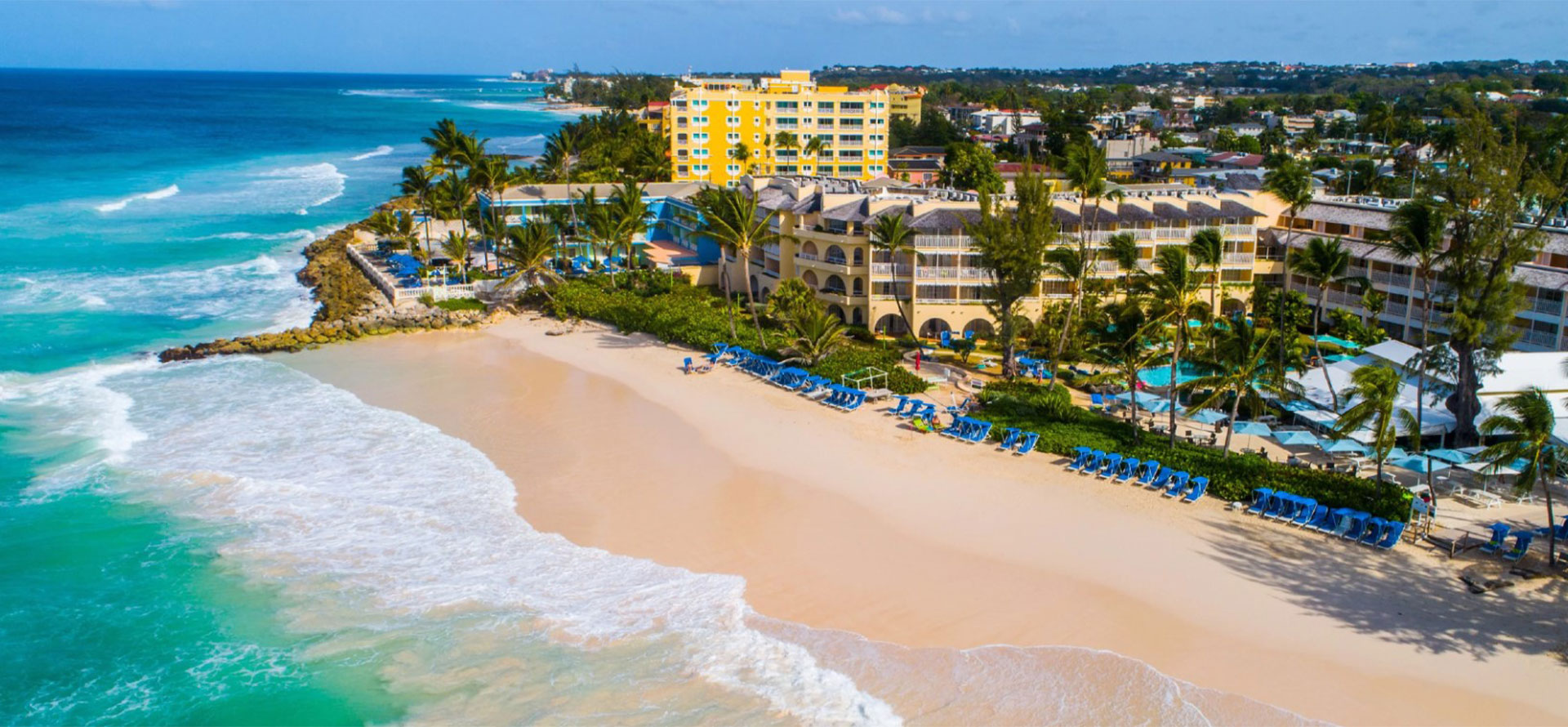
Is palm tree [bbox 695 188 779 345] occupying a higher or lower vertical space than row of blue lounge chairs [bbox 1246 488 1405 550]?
higher

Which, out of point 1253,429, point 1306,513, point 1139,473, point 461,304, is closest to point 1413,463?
point 1306,513

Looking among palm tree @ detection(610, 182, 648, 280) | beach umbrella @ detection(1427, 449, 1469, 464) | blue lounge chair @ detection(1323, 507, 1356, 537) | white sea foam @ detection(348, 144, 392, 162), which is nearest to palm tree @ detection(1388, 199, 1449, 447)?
beach umbrella @ detection(1427, 449, 1469, 464)

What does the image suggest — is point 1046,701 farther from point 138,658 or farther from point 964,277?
point 964,277

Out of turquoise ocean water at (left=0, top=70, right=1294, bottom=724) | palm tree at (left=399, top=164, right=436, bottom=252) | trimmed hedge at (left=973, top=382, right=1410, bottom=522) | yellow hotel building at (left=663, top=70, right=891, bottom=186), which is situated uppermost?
yellow hotel building at (left=663, top=70, right=891, bottom=186)

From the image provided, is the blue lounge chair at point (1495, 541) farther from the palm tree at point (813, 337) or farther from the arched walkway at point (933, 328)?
the arched walkway at point (933, 328)

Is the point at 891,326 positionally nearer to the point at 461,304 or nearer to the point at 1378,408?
the point at 461,304

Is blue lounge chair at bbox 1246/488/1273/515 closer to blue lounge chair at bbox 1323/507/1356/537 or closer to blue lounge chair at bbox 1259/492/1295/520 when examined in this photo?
blue lounge chair at bbox 1259/492/1295/520

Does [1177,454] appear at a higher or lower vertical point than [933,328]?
lower
